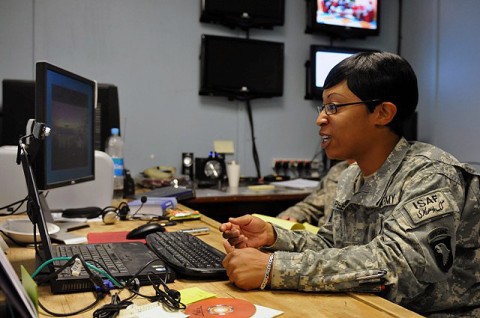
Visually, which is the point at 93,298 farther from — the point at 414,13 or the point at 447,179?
the point at 414,13

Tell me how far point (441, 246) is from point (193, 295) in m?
0.53

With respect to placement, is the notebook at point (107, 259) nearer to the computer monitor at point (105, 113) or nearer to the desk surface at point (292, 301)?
the desk surface at point (292, 301)

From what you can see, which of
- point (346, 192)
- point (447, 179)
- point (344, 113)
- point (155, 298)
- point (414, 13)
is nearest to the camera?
point (155, 298)

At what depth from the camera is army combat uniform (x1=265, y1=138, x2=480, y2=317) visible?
100 cm

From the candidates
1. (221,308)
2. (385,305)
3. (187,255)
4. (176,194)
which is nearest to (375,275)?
(385,305)

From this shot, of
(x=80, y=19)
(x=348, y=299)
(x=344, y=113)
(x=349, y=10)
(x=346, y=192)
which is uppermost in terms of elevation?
(x=349, y=10)

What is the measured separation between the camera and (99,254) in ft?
3.88

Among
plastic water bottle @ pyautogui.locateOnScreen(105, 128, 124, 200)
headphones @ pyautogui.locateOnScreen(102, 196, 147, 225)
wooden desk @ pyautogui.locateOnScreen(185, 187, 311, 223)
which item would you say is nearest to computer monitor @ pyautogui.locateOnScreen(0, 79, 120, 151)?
plastic water bottle @ pyautogui.locateOnScreen(105, 128, 124, 200)

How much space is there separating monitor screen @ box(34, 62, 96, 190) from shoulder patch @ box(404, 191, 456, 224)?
98cm

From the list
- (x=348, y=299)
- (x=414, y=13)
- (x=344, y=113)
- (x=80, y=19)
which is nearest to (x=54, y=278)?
(x=348, y=299)

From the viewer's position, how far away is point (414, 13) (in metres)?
3.84

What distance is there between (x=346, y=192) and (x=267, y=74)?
2304mm

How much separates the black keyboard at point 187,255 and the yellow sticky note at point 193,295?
79 millimetres

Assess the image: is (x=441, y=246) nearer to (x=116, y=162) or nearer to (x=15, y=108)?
(x=116, y=162)
